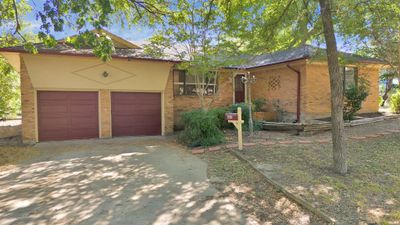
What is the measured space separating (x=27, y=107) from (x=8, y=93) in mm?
8416

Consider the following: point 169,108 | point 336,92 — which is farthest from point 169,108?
point 336,92

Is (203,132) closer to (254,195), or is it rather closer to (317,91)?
(254,195)

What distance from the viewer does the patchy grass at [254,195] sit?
152 inches

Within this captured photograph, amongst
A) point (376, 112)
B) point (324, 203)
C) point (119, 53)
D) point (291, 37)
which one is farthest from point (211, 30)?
point (376, 112)

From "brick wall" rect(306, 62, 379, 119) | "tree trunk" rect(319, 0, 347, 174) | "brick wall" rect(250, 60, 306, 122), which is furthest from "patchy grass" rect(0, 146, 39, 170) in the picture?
"brick wall" rect(306, 62, 379, 119)

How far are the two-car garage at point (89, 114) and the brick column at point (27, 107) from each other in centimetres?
24

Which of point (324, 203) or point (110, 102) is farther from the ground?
point (110, 102)

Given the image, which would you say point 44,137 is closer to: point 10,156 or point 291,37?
point 10,156

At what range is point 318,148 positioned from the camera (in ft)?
25.3

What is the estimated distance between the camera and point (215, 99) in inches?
541

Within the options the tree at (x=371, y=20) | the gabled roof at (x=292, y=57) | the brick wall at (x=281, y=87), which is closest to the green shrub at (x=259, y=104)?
the brick wall at (x=281, y=87)

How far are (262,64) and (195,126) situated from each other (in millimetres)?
6546

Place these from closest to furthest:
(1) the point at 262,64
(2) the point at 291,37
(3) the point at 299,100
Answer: (2) the point at 291,37, (3) the point at 299,100, (1) the point at 262,64

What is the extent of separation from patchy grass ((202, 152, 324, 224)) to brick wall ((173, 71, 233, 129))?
6.18 metres
